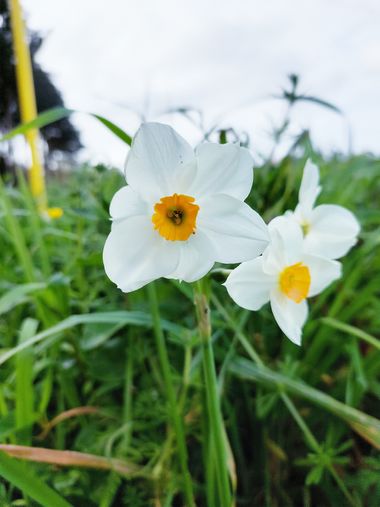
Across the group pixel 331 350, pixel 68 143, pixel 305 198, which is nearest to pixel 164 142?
pixel 305 198

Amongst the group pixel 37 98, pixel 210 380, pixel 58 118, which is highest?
pixel 37 98

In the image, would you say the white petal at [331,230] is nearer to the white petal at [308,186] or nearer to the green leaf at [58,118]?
the white petal at [308,186]

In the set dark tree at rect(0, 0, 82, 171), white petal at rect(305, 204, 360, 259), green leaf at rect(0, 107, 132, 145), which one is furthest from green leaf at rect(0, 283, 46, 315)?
dark tree at rect(0, 0, 82, 171)

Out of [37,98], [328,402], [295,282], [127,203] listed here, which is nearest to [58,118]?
[127,203]

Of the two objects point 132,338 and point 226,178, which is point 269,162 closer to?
point 132,338

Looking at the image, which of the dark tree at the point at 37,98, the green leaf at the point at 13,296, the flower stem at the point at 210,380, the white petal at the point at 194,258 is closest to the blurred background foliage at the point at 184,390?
the green leaf at the point at 13,296

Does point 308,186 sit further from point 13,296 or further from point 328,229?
point 13,296
